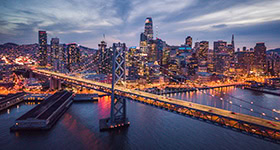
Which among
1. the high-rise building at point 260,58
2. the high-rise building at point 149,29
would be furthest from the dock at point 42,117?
the high-rise building at point 260,58

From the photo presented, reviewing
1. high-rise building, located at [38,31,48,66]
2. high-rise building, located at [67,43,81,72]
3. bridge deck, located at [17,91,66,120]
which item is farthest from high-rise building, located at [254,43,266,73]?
high-rise building, located at [38,31,48,66]

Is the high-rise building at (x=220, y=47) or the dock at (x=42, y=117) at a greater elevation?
the high-rise building at (x=220, y=47)

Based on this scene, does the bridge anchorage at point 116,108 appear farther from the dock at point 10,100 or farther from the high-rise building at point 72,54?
the high-rise building at point 72,54

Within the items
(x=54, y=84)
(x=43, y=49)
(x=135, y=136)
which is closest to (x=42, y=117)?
(x=135, y=136)

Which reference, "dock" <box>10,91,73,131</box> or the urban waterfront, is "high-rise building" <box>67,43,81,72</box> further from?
the urban waterfront

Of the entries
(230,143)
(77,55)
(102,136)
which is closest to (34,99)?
(102,136)

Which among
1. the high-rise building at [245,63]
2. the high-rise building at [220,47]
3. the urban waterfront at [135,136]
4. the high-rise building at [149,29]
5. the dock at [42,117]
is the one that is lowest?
the urban waterfront at [135,136]

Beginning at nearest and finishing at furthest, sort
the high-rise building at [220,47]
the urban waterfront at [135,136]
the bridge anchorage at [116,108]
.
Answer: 1. the urban waterfront at [135,136]
2. the bridge anchorage at [116,108]
3. the high-rise building at [220,47]
